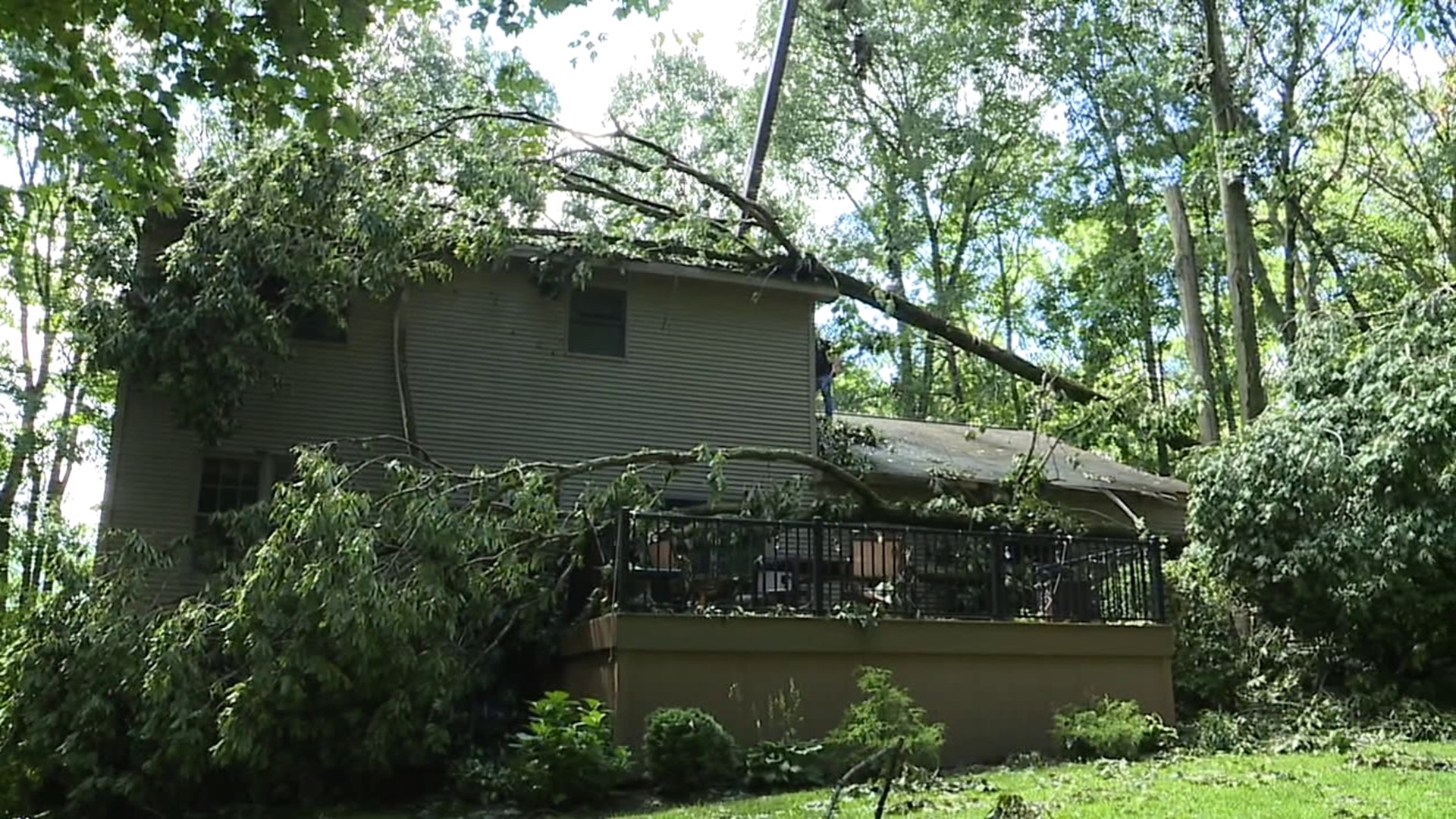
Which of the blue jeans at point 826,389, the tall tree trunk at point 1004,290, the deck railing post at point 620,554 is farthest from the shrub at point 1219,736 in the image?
the tall tree trunk at point 1004,290

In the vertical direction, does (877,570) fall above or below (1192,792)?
above

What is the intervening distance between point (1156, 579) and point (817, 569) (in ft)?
11.3

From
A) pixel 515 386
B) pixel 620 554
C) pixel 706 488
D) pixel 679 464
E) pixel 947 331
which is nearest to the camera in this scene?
pixel 620 554

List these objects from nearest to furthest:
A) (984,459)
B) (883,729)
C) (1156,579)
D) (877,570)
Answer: (883,729), (877,570), (1156,579), (984,459)

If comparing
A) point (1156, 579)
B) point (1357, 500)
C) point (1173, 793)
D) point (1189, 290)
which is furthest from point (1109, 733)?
point (1189, 290)

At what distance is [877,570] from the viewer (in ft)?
36.5

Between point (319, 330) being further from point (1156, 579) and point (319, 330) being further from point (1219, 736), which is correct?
point (1219, 736)

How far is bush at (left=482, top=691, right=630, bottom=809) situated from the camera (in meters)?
8.28

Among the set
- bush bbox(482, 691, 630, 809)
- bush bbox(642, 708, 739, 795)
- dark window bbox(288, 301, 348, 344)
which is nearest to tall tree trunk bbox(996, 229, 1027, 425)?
dark window bbox(288, 301, 348, 344)

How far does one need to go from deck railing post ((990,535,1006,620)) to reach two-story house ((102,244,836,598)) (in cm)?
486

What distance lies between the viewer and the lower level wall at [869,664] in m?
9.63

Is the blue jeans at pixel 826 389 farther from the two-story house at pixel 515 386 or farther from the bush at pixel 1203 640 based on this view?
the bush at pixel 1203 640

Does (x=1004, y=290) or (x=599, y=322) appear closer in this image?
(x=599, y=322)

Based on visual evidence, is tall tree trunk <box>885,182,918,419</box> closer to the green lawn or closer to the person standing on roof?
the person standing on roof
